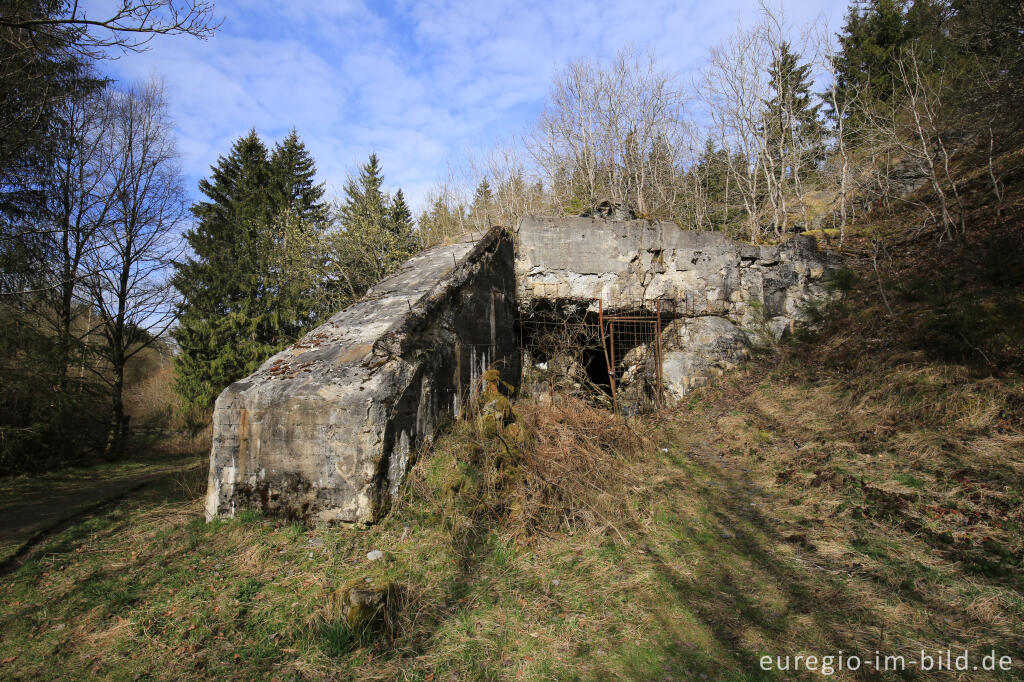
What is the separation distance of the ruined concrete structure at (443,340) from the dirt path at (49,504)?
1.65m

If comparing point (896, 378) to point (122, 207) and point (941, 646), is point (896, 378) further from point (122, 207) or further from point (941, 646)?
point (122, 207)

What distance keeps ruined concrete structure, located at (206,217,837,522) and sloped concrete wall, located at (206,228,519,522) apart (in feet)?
0.04

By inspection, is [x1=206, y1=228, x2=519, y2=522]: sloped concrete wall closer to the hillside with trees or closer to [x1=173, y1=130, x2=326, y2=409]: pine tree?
the hillside with trees

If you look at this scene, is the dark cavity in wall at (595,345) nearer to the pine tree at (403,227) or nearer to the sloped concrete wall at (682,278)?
the sloped concrete wall at (682,278)

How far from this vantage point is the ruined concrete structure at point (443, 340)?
372cm

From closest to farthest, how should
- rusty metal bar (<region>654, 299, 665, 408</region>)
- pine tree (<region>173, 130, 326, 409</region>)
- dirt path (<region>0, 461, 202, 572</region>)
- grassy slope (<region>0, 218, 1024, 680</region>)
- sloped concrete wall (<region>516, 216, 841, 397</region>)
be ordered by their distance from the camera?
grassy slope (<region>0, 218, 1024, 680</region>), dirt path (<region>0, 461, 202, 572</region>), sloped concrete wall (<region>516, 216, 841, 397</region>), rusty metal bar (<region>654, 299, 665, 408</region>), pine tree (<region>173, 130, 326, 409</region>)

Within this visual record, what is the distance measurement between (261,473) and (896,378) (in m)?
7.94

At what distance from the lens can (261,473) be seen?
3.79 meters

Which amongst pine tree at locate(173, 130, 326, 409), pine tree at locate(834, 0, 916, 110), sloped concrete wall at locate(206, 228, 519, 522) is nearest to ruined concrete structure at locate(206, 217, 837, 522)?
sloped concrete wall at locate(206, 228, 519, 522)

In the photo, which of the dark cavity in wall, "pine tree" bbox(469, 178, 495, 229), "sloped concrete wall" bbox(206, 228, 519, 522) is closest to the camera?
"sloped concrete wall" bbox(206, 228, 519, 522)

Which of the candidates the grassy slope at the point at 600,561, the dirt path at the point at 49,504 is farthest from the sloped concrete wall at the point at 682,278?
the dirt path at the point at 49,504

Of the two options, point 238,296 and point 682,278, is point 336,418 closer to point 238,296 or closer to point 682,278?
point 682,278

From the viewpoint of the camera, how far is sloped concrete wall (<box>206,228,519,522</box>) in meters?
3.68

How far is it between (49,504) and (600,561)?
6480 millimetres
